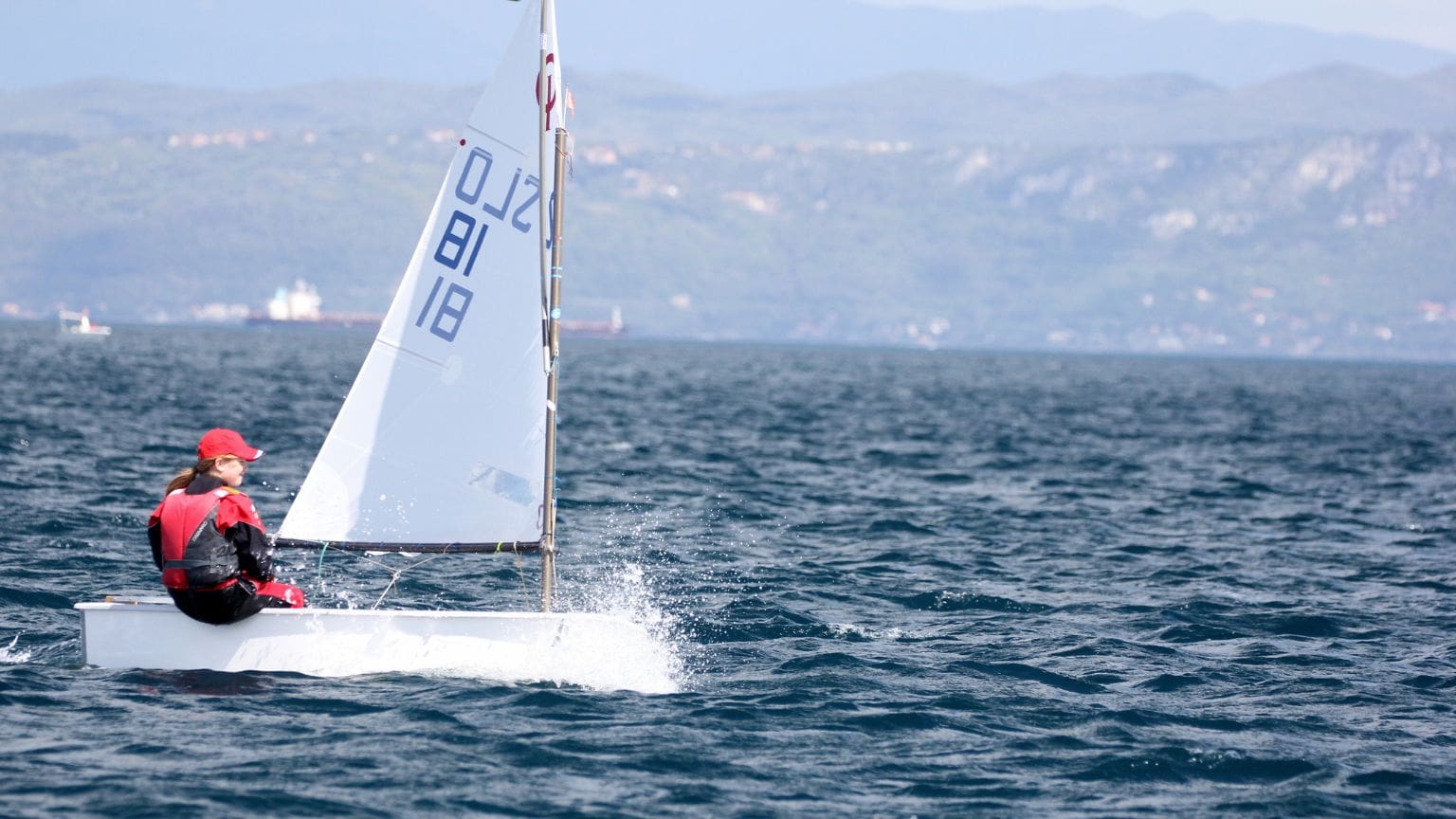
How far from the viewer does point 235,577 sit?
12438mm

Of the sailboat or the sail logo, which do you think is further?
the sail logo

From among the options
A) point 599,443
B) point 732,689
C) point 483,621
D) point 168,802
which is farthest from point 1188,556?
point 599,443

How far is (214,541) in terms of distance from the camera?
12.4 meters

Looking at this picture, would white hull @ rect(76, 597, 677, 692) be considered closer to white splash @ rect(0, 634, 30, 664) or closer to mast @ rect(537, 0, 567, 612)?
mast @ rect(537, 0, 567, 612)

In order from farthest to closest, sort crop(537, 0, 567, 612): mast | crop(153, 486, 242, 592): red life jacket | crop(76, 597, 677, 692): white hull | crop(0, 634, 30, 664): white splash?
crop(0, 634, 30, 664): white splash, crop(76, 597, 677, 692): white hull, crop(537, 0, 567, 612): mast, crop(153, 486, 242, 592): red life jacket

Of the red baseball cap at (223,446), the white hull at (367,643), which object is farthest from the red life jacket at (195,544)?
the white hull at (367,643)

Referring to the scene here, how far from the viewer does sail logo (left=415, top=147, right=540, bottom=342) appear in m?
12.8

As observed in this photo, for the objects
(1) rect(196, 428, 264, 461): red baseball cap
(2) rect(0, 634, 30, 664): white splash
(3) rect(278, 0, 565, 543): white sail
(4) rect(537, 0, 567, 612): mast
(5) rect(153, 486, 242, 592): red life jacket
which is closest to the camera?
(5) rect(153, 486, 242, 592): red life jacket

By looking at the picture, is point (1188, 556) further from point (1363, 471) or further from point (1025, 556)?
point (1363, 471)

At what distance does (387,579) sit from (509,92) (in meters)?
7.24

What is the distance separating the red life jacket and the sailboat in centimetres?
48

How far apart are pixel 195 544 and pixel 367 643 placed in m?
→ 1.54

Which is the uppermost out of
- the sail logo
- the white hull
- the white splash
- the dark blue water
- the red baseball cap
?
the sail logo

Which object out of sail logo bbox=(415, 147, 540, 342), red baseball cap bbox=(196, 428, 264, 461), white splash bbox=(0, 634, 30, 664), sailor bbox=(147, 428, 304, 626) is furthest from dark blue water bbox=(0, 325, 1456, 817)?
sail logo bbox=(415, 147, 540, 342)
